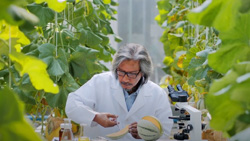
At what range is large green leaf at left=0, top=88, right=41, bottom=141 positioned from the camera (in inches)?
17.9

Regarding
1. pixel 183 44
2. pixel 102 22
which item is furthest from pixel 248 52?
pixel 183 44

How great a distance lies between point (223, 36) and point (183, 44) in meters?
3.51

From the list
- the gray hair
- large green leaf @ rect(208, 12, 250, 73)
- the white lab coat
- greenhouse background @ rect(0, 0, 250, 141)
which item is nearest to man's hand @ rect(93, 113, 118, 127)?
the white lab coat

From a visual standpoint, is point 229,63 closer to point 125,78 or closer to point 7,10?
point 7,10

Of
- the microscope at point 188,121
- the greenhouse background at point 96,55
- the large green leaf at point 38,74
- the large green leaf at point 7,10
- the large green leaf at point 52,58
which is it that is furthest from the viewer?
the large green leaf at point 52,58

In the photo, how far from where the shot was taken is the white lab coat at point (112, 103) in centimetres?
274

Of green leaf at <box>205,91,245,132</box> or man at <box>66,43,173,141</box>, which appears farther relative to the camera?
man at <box>66,43,173,141</box>

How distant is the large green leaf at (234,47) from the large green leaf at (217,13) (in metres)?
0.15

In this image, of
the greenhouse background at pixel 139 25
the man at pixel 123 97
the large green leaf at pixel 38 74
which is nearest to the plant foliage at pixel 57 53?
the man at pixel 123 97

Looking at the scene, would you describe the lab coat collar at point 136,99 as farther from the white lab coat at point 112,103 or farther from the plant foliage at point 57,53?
the plant foliage at point 57,53

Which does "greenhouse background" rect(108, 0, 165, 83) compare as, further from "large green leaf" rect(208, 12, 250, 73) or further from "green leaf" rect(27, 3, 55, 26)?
"large green leaf" rect(208, 12, 250, 73)

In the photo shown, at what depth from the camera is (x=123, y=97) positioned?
2.86m

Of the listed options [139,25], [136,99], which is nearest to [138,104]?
[136,99]

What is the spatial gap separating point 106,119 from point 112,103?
0.39 m
